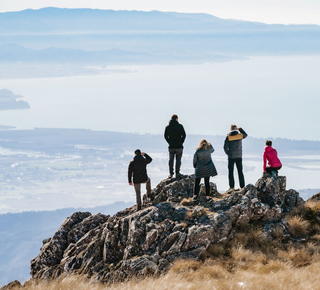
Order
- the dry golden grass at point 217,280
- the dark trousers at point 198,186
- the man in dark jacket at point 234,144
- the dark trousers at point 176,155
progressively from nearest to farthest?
the dry golden grass at point 217,280
the dark trousers at point 198,186
the man in dark jacket at point 234,144
the dark trousers at point 176,155

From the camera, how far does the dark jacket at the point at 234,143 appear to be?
25.0 meters

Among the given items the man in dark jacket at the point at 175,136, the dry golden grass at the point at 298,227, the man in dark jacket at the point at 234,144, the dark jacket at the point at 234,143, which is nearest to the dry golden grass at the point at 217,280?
the dry golden grass at the point at 298,227

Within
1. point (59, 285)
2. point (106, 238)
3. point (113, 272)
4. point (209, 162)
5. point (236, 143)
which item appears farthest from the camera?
point (236, 143)

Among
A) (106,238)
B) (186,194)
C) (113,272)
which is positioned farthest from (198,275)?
(186,194)

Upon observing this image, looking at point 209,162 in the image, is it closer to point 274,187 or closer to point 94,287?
point 274,187

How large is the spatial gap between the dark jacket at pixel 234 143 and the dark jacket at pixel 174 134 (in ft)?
8.35

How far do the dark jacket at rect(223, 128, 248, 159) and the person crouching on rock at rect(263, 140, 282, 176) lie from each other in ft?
4.03

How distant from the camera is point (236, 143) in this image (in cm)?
2514

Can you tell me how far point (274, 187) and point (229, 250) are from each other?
466 centimetres

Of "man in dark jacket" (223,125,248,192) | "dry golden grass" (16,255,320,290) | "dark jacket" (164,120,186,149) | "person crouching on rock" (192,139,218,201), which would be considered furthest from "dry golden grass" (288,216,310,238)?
"dark jacket" (164,120,186,149)

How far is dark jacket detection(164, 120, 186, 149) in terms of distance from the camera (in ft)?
87.1

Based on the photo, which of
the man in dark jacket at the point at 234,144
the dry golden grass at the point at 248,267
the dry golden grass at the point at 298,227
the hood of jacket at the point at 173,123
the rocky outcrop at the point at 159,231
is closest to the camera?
the dry golden grass at the point at 248,267

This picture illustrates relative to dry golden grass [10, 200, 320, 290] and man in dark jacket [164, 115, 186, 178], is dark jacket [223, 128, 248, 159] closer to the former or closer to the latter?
man in dark jacket [164, 115, 186, 178]

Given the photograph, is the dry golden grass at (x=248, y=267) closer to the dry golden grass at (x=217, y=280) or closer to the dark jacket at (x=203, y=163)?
the dry golden grass at (x=217, y=280)
